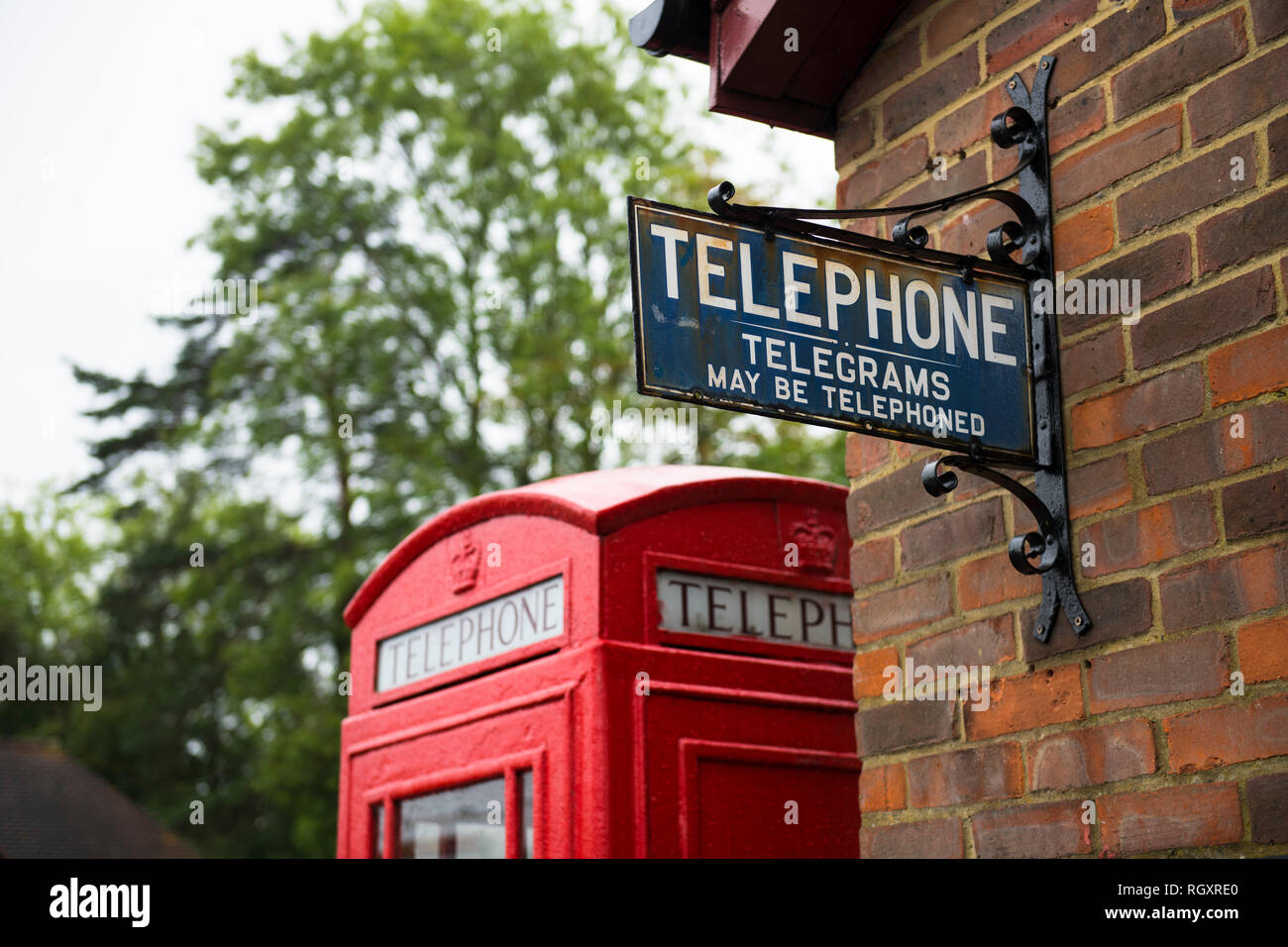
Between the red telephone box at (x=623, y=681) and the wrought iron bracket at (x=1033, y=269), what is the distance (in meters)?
1.43

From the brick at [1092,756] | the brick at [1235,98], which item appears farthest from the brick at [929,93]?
the brick at [1092,756]

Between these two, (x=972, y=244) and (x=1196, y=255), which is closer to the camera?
(x=1196, y=255)

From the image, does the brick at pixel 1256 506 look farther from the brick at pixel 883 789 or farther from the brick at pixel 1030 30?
the brick at pixel 1030 30

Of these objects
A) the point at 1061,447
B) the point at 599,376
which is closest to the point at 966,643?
Answer: the point at 1061,447

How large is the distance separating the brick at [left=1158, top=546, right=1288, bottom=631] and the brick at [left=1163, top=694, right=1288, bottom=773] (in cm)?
16

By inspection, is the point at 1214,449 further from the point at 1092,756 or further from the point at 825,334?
the point at 825,334

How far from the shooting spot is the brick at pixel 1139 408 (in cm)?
247

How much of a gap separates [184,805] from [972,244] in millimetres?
18587

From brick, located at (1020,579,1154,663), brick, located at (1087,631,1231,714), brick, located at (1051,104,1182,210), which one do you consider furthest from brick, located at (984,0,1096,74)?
brick, located at (1087,631,1231,714)

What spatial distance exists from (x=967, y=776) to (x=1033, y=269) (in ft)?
3.42

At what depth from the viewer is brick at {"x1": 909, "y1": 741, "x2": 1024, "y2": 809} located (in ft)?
8.82

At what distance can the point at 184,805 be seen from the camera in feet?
63.2

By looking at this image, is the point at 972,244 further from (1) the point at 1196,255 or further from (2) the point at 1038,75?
(1) the point at 1196,255

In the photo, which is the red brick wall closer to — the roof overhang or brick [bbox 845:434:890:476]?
brick [bbox 845:434:890:476]
